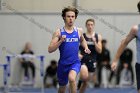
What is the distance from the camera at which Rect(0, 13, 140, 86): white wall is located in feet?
59.6

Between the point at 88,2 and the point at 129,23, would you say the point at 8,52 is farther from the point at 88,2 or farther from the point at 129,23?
the point at 129,23

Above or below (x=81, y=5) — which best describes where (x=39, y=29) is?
below

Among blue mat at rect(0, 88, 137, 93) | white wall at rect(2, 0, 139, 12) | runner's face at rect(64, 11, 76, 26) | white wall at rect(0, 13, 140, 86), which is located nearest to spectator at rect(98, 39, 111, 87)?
white wall at rect(0, 13, 140, 86)

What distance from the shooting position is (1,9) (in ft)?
58.8

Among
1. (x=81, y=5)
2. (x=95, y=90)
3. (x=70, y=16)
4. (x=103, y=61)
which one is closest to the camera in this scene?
(x=70, y=16)

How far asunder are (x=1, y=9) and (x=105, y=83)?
4856 millimetres

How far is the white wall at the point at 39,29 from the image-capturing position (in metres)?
18.2

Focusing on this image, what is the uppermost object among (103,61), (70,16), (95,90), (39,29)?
(70,16)

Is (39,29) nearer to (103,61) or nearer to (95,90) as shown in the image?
(103,61)

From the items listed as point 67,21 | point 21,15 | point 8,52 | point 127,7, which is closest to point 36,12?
point 21,15

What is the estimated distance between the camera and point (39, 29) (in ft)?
59.9

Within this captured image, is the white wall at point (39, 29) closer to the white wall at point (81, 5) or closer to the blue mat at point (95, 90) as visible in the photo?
the white wall at point (81, 5)

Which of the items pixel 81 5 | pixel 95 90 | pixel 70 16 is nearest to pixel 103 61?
pixel 95 90

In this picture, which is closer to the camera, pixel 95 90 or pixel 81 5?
pixel 95 90
